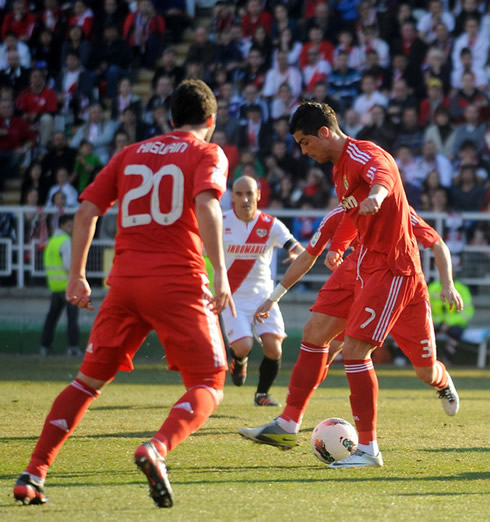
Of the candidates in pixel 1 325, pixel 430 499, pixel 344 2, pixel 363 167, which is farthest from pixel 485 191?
pixel 430 499

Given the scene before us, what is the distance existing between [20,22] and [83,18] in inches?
55.3

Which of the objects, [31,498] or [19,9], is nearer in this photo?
[31,498]

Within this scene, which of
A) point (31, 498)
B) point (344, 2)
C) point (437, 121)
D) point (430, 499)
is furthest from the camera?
point (344, 2)

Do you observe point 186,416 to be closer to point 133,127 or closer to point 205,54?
point 133,127

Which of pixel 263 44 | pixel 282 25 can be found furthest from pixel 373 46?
pixel 263 44

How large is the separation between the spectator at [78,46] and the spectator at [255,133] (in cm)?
415

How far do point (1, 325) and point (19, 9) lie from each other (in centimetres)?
761

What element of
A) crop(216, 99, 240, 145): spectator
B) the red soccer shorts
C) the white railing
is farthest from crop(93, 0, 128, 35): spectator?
the red soccer shorts

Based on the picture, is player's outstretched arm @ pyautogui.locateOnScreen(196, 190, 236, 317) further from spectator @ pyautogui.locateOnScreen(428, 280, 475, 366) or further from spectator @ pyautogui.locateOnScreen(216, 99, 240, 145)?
spectator @ pyautogui.locateOnScreen(216, 99, 240, 145)

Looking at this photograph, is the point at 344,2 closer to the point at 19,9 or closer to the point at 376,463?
the point at 19,9

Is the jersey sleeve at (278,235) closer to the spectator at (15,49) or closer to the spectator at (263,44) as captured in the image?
the spectator at (263,44)

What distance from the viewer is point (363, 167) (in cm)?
665

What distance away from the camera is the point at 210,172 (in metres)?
5.36

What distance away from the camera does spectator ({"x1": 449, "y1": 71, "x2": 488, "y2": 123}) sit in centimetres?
1734
